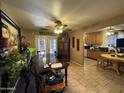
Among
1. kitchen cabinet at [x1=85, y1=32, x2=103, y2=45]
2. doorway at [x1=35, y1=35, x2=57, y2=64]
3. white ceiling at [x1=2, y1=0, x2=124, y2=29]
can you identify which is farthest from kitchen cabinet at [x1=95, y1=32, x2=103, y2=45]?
white ceiling at [x1=2, y1=0, x2=124, y2=29]

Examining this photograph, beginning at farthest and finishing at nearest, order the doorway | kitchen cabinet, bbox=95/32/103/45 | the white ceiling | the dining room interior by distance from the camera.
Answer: kitchen cabinet, bbox=95/32/103/45 < the doorway < the white ceiling < the dining room interior

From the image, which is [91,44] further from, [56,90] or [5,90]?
[5,90]

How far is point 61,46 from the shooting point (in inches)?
295

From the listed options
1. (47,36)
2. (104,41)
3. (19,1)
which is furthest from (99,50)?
(19,1)

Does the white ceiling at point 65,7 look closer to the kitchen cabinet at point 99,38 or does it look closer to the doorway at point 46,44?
the doorway at point 46,44

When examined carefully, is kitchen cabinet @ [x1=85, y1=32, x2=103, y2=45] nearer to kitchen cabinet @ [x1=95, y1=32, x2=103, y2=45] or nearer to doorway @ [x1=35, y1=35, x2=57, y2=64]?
kitchen cabinet @ [x1=95, y1=32, x2=103, y2=45]

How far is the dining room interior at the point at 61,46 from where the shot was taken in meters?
1.75

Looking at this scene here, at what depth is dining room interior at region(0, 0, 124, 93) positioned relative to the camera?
1754mm

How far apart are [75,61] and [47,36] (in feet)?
9.11

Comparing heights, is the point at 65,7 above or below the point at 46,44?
above

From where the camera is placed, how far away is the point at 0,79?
3.21ft

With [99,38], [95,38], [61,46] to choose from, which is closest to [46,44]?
[61,46]

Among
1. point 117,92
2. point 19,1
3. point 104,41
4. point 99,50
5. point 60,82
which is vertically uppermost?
point 19,1

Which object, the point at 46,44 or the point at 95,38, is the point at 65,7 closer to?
the point at 46,44
